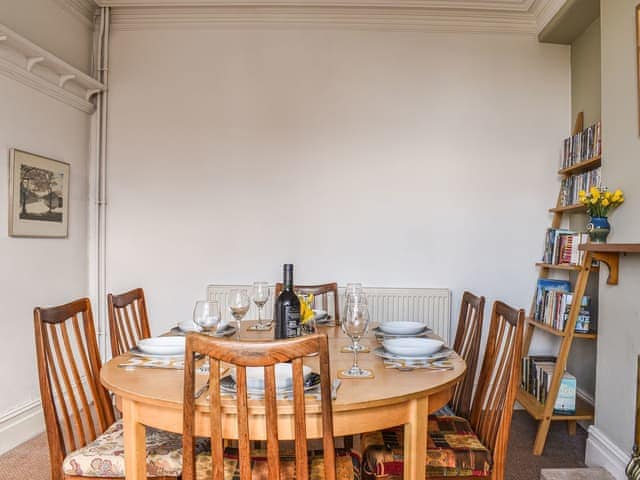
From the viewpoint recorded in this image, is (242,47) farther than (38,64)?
Yes

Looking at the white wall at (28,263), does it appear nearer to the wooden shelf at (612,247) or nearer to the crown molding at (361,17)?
the crown molding at (361,17)

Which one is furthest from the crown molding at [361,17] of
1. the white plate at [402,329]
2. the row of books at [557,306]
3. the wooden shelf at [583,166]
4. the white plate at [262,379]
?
the white plate at [262,379]

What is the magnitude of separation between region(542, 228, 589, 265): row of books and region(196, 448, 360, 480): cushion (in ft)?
6.69

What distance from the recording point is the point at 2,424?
102 inches

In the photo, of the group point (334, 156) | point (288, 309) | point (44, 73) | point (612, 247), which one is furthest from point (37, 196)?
point (612, 247)

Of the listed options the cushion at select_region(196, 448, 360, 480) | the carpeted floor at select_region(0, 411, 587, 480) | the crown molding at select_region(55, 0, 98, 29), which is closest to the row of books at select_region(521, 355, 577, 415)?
the carpeted floor at select_region(0, 411, 587, 480)

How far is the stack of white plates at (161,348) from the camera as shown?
1.65 m

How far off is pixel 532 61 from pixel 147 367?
323 centimetres

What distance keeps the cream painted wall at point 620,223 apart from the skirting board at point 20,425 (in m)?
3.20

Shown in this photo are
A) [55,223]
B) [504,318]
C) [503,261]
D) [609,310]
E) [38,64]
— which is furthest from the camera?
[503,261]

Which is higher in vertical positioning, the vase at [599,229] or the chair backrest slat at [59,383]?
the vase at [599,229]

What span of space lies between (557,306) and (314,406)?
219 centimetres

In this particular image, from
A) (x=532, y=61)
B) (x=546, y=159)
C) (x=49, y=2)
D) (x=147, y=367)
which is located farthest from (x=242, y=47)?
(x=147, y=367)

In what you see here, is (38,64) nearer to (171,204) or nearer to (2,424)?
(171,204)
